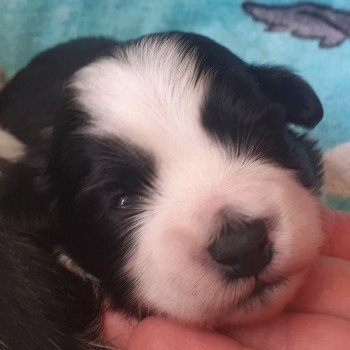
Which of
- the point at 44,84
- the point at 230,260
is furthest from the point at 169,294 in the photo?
the point at 44,84

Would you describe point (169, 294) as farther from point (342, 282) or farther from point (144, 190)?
point (342, 282)

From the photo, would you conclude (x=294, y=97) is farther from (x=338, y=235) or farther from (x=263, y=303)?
(x=263, y=303)

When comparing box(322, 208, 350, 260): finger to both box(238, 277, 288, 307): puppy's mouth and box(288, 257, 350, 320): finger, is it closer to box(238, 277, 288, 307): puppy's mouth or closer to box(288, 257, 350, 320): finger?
box(288, 257, 350, 320): finger

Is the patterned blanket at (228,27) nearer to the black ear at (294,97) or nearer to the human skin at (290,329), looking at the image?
the black ear at (294,97)

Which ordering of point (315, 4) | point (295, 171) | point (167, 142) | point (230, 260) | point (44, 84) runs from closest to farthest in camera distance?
point (230, 260) < point (167, 142) < point (295, 171) < point (44, 84) < point (315, 4)

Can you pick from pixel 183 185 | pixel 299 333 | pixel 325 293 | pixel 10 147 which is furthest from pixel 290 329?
pixel 10 147

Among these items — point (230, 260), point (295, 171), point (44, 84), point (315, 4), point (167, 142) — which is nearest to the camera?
point (230, 260)

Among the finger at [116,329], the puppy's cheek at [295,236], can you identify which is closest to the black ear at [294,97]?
the puppy's cheek at [295,236]
